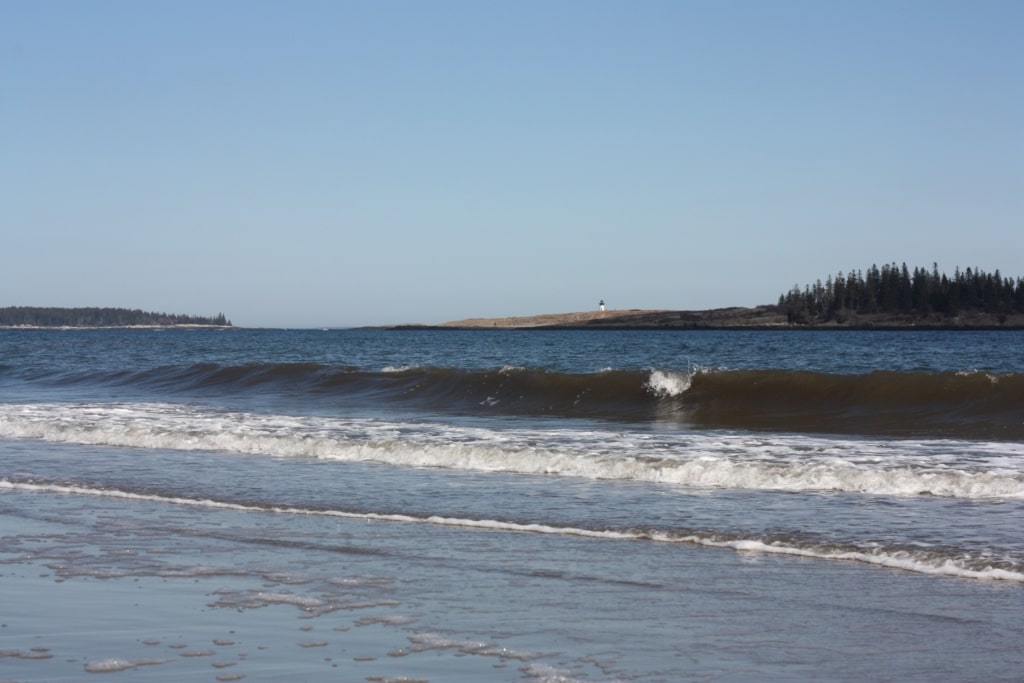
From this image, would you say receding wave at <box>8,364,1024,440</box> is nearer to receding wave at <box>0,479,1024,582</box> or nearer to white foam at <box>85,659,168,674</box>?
receding wave at <box>0,479,1024,582</box>

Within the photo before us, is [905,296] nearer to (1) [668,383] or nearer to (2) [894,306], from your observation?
(2) [894,306]

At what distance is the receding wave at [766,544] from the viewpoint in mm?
7684

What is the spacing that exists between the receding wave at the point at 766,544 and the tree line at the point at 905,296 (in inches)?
6100

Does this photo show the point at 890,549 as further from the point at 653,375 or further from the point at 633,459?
the point at 653,375

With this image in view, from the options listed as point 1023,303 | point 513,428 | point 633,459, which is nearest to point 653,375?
point 513,428

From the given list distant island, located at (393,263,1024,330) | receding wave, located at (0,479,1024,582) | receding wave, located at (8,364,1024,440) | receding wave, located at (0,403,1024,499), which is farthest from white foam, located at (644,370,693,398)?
distant island, located at (393,263,1024,330)

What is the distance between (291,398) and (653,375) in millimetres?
10411

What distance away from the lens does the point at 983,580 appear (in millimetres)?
7398

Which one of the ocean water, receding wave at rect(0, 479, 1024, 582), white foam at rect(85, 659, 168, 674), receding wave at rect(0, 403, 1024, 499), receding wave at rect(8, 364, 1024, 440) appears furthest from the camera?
receding wave at rect(8, 364, 1024, 440)

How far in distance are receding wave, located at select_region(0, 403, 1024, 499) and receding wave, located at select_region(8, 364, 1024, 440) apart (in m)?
3.65

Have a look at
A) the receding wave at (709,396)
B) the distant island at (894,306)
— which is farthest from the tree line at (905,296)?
the receding wave at (709,396)

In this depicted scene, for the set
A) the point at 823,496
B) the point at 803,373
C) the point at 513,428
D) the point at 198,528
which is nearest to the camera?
the point at 198,528

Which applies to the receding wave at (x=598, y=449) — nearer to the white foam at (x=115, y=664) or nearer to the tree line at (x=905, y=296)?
the white foam at (x=115, y=664)

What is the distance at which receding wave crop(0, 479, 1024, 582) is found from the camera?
768cm
